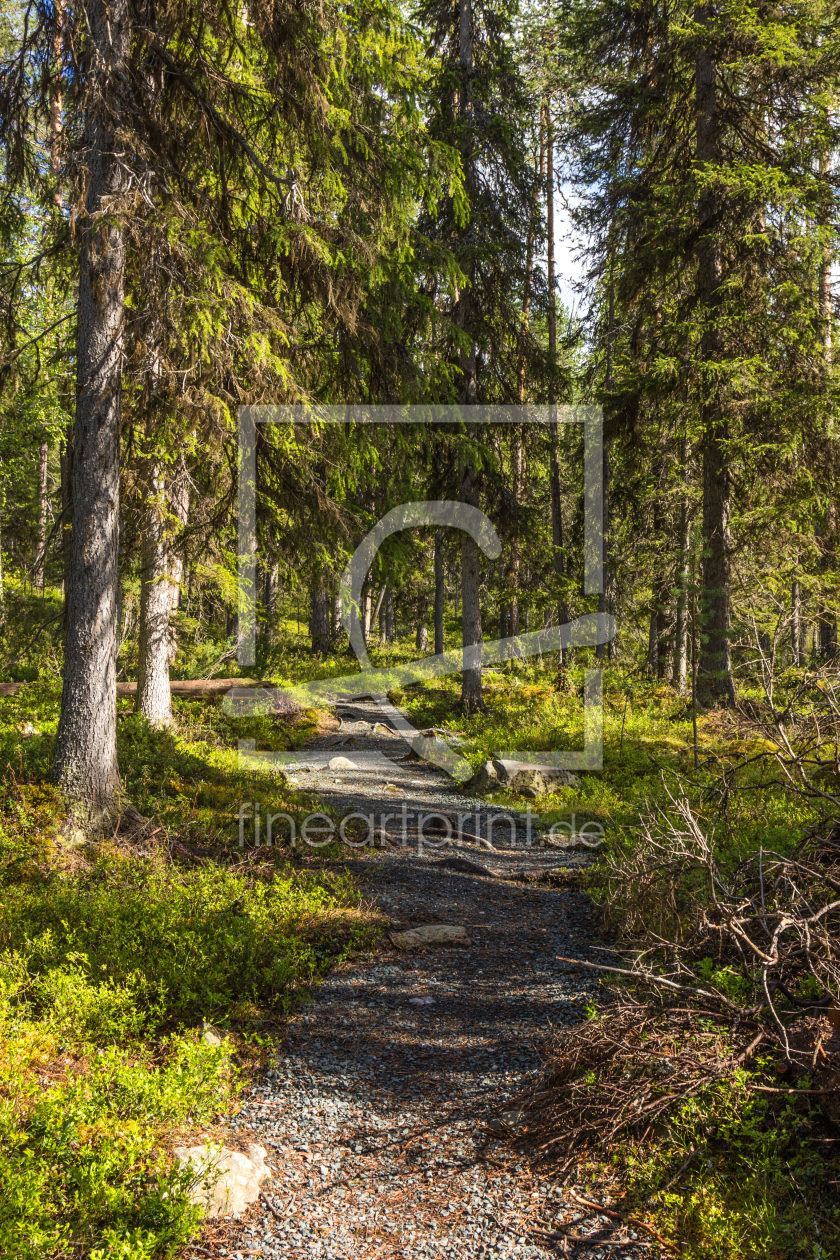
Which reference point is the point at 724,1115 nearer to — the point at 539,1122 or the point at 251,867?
the point at 539,1122

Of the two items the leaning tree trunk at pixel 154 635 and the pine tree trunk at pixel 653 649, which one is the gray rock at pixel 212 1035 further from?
the pine tree trunk at pixel 653 649

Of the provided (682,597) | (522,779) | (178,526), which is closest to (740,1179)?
(178,526)

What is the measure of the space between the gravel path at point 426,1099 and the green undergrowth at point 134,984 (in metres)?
0.32

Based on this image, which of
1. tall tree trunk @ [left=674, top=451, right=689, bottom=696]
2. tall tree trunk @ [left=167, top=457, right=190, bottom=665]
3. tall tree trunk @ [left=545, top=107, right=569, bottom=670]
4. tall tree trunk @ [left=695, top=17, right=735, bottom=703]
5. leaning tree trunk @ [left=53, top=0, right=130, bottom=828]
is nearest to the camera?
leaning tree trunk @ [left=53, top=0, right=130, bottom=828]

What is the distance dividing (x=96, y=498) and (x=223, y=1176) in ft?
18.6

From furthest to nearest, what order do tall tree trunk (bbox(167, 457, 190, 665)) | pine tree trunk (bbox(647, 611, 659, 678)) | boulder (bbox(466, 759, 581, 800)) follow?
1. pine tree trunk (bbox(647, 611, 659, 678))
2. boulder (bbox(466, 759, 581, 800))
3. tall tree trunk (bbox(167, 457, 190, 665))

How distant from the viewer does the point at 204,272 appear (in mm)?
6676

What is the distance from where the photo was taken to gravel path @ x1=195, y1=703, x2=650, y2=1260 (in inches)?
127

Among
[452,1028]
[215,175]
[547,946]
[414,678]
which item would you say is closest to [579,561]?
[414,678]

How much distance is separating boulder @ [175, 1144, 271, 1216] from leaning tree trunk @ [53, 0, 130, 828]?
3.97 m

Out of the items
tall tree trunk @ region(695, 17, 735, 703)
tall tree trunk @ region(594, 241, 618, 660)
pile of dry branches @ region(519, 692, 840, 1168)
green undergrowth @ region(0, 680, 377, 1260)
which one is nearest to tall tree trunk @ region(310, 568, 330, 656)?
tall tree trunk @ region(594, 241, 618, 660)

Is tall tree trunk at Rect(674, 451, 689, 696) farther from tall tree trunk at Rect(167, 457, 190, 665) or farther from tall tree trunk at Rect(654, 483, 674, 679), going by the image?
tall tree trunk at Rect(167, 457, 190, 665)

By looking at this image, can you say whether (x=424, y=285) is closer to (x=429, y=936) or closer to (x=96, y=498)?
(x=96, y=498)

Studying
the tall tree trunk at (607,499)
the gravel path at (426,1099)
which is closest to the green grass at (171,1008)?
the gravel path at (426,1099)
